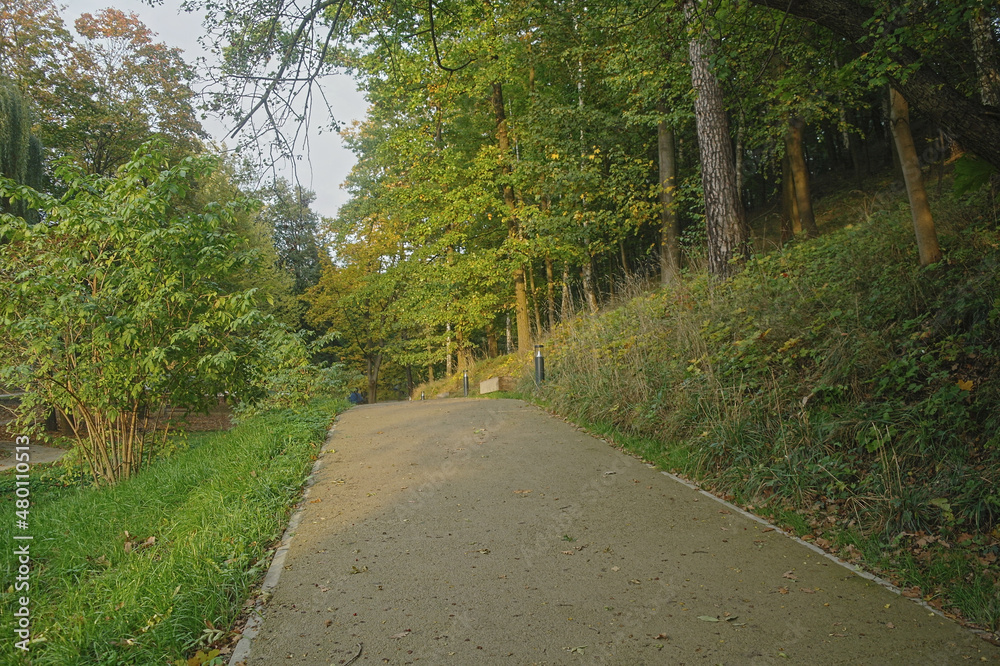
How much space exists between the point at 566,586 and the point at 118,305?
23.1ft

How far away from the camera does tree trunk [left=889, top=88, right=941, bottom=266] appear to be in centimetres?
578

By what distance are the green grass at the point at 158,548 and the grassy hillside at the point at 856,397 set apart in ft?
13.1

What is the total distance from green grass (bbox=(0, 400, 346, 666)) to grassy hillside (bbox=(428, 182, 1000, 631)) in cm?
401

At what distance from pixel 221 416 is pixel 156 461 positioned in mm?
16927

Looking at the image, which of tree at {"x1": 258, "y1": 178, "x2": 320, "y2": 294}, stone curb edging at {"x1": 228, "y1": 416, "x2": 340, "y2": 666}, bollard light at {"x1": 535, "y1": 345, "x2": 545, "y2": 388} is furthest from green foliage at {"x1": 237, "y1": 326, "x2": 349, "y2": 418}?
tree at {"x1": 258, "y1": 178, "x2": 320, "y2": 294}

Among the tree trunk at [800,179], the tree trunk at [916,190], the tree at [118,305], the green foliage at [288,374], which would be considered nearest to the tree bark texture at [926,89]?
the tree trunk at [916,190]

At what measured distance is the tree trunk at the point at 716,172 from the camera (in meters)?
9.27

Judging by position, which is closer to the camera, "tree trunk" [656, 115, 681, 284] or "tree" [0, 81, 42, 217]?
"tree trunk" [656, 115, 681, 284]

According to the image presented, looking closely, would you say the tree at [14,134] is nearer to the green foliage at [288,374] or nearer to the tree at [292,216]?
the green foliage at [288,374]

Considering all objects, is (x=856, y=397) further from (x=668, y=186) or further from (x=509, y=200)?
(x=509, y=200)

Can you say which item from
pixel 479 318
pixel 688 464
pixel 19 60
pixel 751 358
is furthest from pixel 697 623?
pixel 19 60

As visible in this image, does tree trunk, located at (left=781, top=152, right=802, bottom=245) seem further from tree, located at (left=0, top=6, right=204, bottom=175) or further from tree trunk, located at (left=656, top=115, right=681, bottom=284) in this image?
tree, located at (left=0, top=6, right=204, bottom=175)

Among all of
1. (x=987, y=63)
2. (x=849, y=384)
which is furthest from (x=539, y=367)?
(x=987, y=63)

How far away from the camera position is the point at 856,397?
5.22 metres
